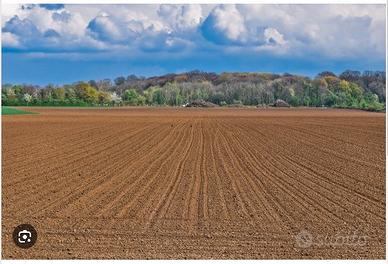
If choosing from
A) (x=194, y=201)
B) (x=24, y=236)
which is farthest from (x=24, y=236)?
(x=194, y=201)

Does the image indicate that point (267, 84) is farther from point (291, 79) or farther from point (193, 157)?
point (193, 157)

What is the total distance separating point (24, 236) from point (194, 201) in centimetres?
311

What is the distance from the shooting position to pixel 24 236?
7.92 metres

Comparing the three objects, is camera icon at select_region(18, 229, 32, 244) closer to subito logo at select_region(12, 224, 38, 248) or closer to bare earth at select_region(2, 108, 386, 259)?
subito logo at select_region(12, 224, 38, 248)

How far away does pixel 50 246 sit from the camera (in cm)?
789

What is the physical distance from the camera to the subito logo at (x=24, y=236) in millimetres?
7891

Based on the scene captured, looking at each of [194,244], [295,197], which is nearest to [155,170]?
[295,197]

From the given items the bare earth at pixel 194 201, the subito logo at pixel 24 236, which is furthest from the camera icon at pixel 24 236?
the bare earth at pixel 194 201

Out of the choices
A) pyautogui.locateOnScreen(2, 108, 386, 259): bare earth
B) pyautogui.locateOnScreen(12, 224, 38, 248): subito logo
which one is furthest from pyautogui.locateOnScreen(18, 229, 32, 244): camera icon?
pyautogui.locateOnScreen(2, 108, 386, 259): bare earth

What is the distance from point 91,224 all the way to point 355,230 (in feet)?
12.1

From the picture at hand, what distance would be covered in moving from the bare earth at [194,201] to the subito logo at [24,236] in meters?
0.08

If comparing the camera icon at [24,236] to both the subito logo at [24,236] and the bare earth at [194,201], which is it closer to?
the subito logo at [24,236]

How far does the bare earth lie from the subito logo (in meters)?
0.08

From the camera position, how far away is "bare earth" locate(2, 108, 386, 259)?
788 cm
